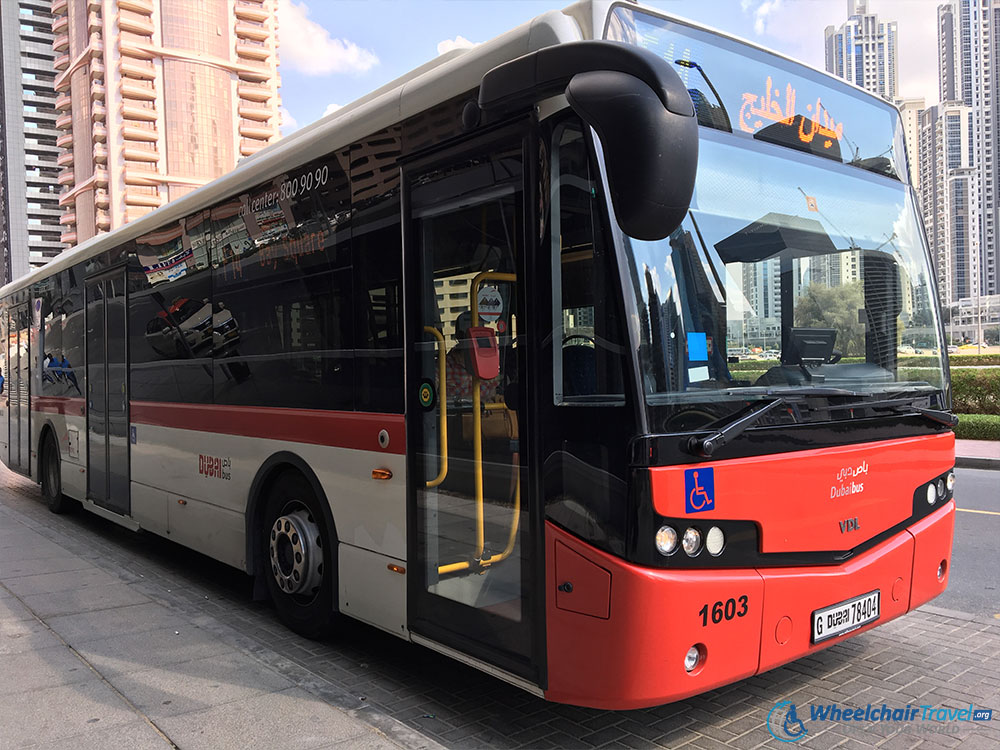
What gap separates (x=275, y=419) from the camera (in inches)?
218

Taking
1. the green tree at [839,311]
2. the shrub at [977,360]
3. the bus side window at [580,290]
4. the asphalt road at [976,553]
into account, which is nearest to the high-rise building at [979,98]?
the shrub at [977,360]

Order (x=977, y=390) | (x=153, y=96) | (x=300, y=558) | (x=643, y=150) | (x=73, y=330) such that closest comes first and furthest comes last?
(x=643, y=150), (x=300, y=558), (x=73, y=330), (x=977, y=390), (x=153, y=96)

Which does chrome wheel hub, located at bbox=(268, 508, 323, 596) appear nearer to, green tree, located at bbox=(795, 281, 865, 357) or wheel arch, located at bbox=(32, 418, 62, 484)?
green tree, located at bbox=(795, 281, 865, 357)

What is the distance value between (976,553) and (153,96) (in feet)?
320

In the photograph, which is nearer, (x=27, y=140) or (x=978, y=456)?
(x=978, y=456)

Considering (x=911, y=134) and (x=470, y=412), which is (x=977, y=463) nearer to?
(x=911, y=134)

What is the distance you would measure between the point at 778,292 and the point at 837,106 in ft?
3.87

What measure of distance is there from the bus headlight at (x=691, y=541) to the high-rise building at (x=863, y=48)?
25.0ft

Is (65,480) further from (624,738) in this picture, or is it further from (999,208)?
(999,208)

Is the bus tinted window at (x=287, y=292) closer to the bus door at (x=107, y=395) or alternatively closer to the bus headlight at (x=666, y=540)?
the bus headlight at (x=666, y=540)

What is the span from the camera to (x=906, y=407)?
414 centimetres

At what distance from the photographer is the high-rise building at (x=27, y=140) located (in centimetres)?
11394

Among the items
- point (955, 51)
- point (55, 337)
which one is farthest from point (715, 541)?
point (955, 51)

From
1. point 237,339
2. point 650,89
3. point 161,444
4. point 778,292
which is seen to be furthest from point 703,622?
point 161,444
